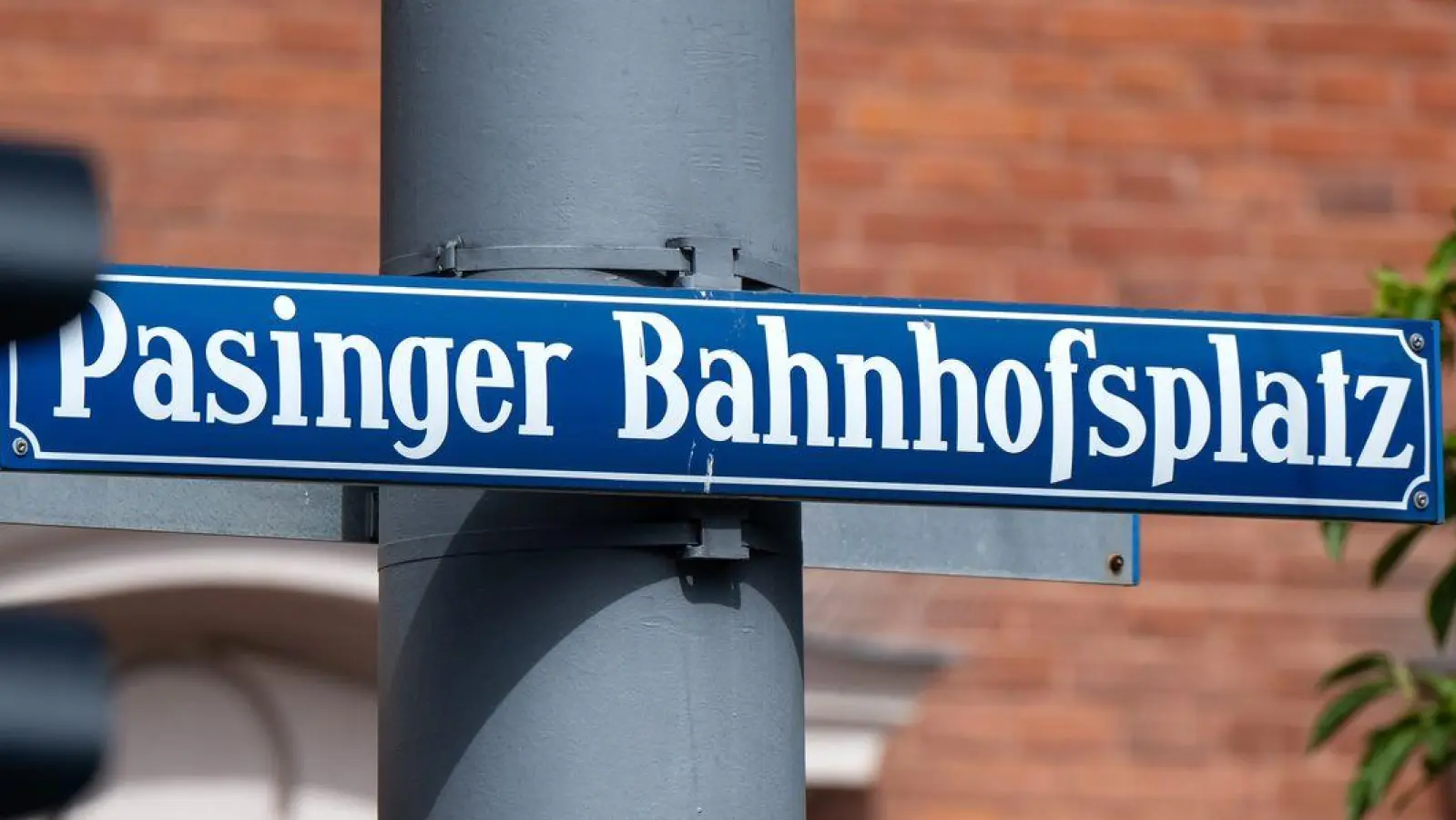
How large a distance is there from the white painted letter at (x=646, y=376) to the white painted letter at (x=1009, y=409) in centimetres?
32

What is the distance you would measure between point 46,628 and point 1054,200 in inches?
202

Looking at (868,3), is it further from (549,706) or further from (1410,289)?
(549,706)

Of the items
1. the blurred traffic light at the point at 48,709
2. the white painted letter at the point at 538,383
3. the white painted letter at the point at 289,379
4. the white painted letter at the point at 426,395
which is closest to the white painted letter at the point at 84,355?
the white painted letter at the point at 289,379

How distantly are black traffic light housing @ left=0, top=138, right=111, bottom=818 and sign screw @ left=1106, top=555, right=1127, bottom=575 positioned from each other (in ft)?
4.34

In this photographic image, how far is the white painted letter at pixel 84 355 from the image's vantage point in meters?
2.24

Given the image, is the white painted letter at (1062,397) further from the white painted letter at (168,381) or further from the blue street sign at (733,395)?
the white painted letter at (168,381)

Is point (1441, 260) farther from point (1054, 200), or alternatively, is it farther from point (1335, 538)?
point (1054, 200)

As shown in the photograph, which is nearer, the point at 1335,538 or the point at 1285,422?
the point at 1285,422

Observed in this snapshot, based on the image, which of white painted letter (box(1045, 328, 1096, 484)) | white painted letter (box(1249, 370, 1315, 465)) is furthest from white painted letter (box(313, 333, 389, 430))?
white painted letter (box(1249, 370, 1315, 465))

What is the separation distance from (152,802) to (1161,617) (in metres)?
2.65

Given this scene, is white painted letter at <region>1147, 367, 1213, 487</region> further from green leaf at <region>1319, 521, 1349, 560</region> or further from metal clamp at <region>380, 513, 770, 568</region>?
green leaf at <region>1319, 521, 1349, 560</region>

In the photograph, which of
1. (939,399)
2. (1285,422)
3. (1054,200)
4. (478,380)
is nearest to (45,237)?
(478,380)

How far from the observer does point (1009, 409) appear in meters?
2.46

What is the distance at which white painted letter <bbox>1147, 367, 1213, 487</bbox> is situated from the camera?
248cm
